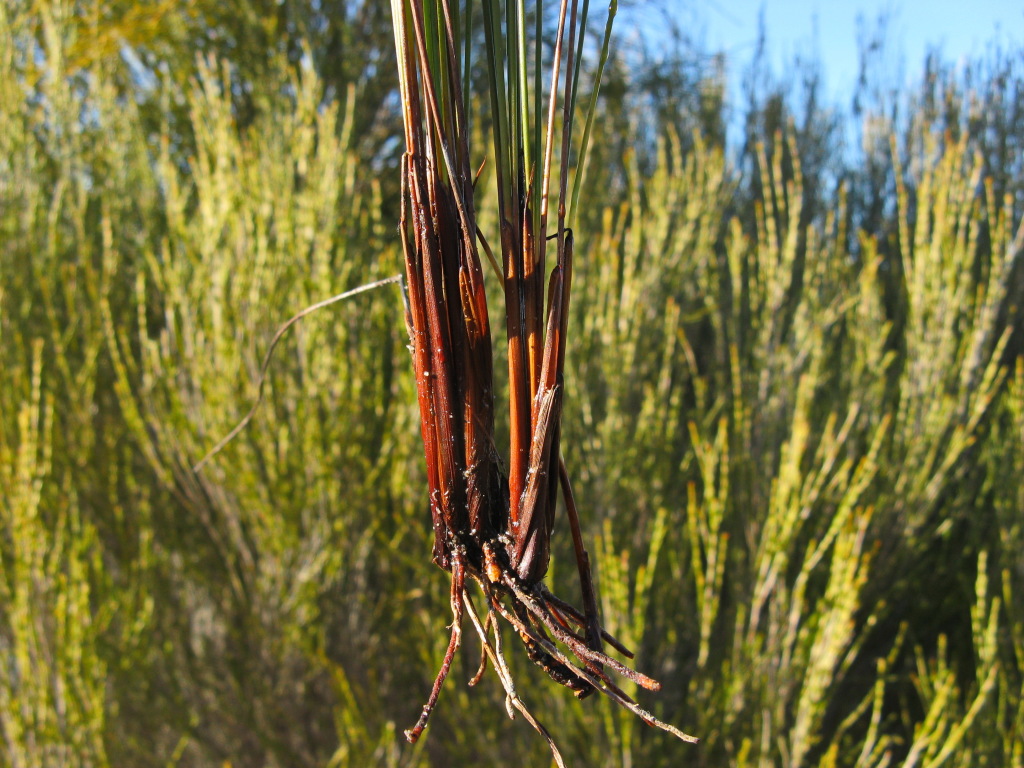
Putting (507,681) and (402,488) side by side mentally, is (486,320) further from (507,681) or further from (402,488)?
(402,488)

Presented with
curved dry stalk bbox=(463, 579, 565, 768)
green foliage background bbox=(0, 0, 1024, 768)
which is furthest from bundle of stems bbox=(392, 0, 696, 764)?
green foliage background bbox=(0, 0, 1024, 768)

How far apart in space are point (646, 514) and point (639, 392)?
1.19 feet

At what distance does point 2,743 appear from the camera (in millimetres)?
2131

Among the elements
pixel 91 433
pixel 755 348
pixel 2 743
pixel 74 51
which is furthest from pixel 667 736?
pixel 74 51

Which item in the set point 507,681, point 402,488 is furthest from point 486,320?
point 402,488

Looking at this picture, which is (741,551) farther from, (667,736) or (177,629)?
(177,629)

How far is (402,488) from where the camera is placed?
2.29 metres

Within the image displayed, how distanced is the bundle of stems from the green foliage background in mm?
1304

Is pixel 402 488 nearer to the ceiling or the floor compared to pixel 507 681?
nearer to the floor

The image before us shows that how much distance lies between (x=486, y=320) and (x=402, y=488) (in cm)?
176

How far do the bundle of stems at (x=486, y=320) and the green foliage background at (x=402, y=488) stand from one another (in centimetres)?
130

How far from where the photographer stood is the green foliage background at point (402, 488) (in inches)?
79.0

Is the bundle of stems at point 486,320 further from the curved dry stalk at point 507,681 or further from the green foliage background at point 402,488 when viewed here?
the green foliage background at point 402,488

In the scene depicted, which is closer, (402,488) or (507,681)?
(507,681)
